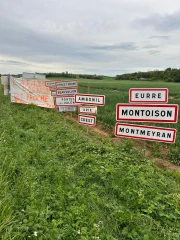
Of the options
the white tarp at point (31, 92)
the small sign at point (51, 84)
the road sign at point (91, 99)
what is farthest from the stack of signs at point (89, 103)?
the white tarp at point (31, 92)

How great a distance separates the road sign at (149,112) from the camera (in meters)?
3.99

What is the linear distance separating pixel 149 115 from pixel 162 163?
1.39 m

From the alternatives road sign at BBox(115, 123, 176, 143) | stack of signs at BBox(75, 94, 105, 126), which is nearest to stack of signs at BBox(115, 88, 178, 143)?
road sign at BBox(115, 123, 176, 143)

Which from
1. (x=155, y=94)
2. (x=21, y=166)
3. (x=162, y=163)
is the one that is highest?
(x=155, y=94)

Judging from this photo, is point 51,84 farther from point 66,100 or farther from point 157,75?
point 157,75

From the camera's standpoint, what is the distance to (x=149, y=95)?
4180 millimetres

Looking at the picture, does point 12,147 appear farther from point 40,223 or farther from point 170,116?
point 170,116

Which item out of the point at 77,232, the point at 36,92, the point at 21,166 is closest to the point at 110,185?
the point at 77,232

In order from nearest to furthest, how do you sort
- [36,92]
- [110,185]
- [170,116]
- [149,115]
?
[110,185] < [170,116] < [149,115] < [36,92]

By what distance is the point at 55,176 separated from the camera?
11.3 ft

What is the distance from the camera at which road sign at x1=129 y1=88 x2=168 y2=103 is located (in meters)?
4.02

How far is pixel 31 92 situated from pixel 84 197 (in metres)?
9.82

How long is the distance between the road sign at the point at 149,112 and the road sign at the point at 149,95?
11 cm

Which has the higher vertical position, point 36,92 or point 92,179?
point 36,92
